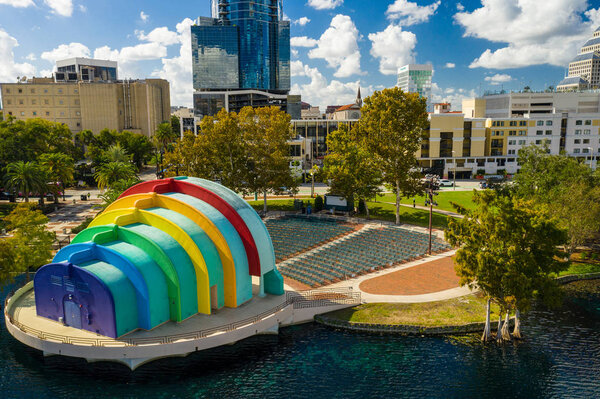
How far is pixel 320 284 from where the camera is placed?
40.3 metres

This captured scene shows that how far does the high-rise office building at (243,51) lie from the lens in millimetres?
169000

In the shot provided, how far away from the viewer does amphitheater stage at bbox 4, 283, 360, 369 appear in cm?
2789

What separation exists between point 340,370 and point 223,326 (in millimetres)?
8723

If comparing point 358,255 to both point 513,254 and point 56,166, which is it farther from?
point 56,166

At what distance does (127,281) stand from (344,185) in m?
38.3

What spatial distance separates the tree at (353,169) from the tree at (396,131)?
1457 mm

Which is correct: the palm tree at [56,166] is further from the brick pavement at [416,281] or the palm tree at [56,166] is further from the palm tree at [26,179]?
the brick pavement at [416,281]

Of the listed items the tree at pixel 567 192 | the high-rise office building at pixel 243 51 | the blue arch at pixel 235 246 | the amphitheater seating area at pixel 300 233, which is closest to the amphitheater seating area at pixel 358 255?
the amphitheater seating area at pixel 300 233

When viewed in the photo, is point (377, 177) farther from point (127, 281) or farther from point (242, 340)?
point (127, 281)

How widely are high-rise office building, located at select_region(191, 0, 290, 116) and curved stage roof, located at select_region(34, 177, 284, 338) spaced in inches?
4914

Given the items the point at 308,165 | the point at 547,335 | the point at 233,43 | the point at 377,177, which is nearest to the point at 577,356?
the point at 547,335

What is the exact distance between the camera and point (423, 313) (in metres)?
34.4

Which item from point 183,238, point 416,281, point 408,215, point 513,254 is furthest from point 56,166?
point 513,254

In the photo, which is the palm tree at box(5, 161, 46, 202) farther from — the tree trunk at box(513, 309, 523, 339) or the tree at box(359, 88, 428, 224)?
the tree trunk at box(513, 309, 523, 339)
